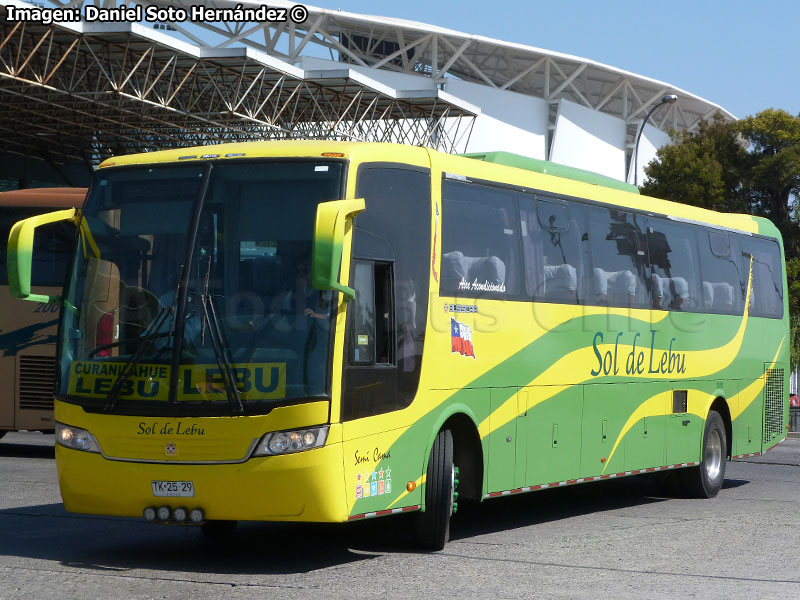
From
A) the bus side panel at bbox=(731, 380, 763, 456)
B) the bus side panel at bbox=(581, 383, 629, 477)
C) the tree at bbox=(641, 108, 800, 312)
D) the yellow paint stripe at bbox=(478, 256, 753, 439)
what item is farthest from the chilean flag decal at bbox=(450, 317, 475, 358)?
the tree at bbox=(641, 108, 800, 312)

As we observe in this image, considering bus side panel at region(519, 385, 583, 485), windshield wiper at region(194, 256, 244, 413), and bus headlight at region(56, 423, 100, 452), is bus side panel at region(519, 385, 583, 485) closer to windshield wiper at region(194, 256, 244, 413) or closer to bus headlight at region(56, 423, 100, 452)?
windshield wiper at region(194, 256, 244, 413)

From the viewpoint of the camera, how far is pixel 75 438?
29.5 ft

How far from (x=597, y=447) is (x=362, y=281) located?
4.21 meters

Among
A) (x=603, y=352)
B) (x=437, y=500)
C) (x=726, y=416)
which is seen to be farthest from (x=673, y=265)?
(x=437, y=500)

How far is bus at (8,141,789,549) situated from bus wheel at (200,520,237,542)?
27 millimetres

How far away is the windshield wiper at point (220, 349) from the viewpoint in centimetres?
847

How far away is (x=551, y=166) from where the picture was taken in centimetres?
1245

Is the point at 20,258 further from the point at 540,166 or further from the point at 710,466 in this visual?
the point at 710,466

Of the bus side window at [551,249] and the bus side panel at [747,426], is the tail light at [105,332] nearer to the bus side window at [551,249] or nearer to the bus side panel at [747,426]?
the bus side window at [551,249]

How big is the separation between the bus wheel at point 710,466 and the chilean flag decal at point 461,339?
5.41 meters

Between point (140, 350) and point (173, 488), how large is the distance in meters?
0.96

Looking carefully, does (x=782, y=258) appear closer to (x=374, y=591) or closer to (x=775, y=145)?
(x=374, y=591)

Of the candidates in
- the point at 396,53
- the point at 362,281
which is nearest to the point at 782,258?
the point at 362,281

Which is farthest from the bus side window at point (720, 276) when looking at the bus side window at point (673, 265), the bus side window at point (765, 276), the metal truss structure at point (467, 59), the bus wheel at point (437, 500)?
the metal truss structure at point (467, 59)
